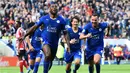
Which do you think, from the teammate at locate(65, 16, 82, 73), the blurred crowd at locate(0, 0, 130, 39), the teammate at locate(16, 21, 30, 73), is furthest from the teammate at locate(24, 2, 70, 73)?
the blurred crowd at locate(0, 0, 130, 39)

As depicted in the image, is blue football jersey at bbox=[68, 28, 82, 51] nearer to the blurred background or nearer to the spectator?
the blurred background

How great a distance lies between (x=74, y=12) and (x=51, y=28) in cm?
2527

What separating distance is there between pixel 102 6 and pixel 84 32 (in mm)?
26820

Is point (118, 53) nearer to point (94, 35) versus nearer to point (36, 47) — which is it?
point (36, 47)

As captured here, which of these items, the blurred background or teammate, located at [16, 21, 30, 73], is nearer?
teammate, located at [16, 21, 30, 73]

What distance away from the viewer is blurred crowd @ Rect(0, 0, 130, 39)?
4203cm

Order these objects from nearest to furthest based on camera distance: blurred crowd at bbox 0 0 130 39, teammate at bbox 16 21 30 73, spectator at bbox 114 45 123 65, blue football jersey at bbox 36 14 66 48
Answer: blue football jersey at bbox 36 14 66 48 < teammate at bbox 16 21 30 73 < blurred crowd at bbox 0 0 130 39 < spectator at bbox 114 45 123 65

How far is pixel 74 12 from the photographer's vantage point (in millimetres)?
45062

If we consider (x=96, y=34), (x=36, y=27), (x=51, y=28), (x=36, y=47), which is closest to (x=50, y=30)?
(x=51, y=28)

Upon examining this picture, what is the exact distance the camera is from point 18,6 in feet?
145

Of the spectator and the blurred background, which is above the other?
the blurred background

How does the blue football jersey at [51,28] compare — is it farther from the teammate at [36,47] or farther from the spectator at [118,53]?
the spectator at [118,53]

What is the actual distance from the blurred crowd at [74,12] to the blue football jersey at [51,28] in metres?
19.9

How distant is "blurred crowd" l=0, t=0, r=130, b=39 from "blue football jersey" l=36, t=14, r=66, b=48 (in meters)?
19.9
